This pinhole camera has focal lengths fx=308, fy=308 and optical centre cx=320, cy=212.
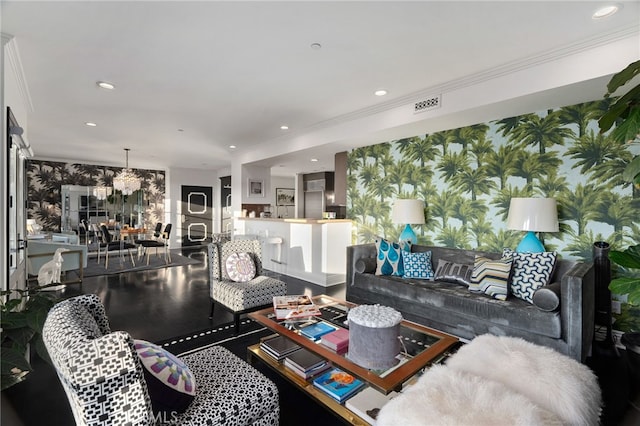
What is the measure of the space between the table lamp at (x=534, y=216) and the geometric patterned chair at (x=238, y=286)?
249 centimetres

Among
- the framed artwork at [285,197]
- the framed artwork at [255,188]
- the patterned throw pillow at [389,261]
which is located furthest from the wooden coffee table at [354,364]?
the framed artwork at [285,197]

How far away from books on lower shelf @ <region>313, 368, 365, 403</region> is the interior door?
8785mm

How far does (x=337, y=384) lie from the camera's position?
6.08ft

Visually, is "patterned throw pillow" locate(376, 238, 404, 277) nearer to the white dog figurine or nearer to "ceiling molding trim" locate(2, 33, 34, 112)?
"ceiling molding trim" locate(2, 33, 34, 112)

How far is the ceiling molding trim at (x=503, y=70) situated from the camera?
2.35m

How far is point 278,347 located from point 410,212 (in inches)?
102

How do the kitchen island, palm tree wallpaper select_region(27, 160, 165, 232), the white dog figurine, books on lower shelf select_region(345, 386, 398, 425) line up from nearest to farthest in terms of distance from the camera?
books on lower shelf select_region(345, 386, 398, 425), the white dog figurine, the kitchen island, palm tree wallpaper select_region(27, 160, 165, 232)

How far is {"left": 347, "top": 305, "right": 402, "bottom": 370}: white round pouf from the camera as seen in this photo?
1.75 m

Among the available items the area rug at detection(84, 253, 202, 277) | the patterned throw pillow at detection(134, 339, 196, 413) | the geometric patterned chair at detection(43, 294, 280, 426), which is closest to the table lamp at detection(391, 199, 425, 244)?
the geometric patterned chair at detection(43, 294, 280, 426)

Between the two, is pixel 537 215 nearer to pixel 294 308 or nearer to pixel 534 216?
pixel 534 216

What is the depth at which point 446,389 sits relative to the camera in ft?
4.42

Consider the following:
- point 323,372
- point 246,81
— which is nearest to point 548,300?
point 323,372

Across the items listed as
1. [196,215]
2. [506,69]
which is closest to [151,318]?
[506,69]

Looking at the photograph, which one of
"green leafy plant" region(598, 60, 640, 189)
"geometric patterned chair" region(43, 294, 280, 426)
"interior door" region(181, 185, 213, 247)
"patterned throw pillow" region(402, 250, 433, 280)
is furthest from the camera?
"interior door" region(181, 185, 213, 247)
